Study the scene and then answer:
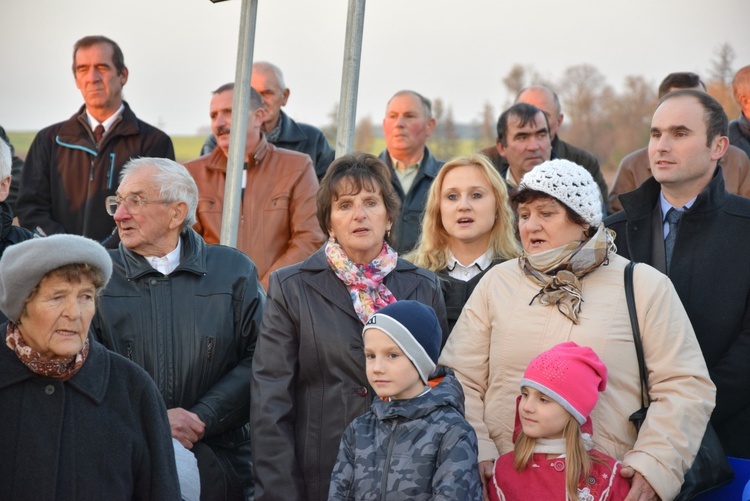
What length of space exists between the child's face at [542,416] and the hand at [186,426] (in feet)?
4.62

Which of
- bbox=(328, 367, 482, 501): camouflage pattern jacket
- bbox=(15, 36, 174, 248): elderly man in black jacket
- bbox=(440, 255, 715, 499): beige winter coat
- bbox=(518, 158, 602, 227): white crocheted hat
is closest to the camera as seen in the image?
bbox=(328, 367, 482, 501): camouflage pattern jacket

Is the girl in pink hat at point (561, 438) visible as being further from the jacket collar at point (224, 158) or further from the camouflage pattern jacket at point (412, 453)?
the jacket collar at point (224, 158)

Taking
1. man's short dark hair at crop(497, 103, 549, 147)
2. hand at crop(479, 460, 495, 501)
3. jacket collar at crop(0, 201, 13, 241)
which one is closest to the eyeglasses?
jacket collar at crop(0, 201, 13, 241)

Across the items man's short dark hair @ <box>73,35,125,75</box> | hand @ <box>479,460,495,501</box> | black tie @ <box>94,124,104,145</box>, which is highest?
man's short dark hair @ <box>73,35,125,75</box>

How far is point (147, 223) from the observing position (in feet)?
14.4

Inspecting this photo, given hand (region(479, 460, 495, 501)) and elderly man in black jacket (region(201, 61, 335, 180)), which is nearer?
hand (region(479, 460, 495, 501))

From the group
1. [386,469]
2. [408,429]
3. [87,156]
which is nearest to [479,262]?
[408,429]

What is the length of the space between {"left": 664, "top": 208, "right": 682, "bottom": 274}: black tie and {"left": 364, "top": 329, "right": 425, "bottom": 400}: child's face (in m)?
1.54

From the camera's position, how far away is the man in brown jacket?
589cm

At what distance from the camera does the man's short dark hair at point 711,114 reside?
4.48 meters

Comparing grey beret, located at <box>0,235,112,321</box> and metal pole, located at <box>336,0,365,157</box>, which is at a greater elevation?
metal pole, located at <box>336,0,365,157</box>

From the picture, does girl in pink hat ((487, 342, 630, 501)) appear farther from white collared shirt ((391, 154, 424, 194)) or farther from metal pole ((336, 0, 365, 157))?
white collared shirt ((391, 154, 424, 194))

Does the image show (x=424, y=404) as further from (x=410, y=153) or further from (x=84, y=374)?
(x=410, y=153)

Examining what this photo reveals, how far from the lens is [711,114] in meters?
4.50
